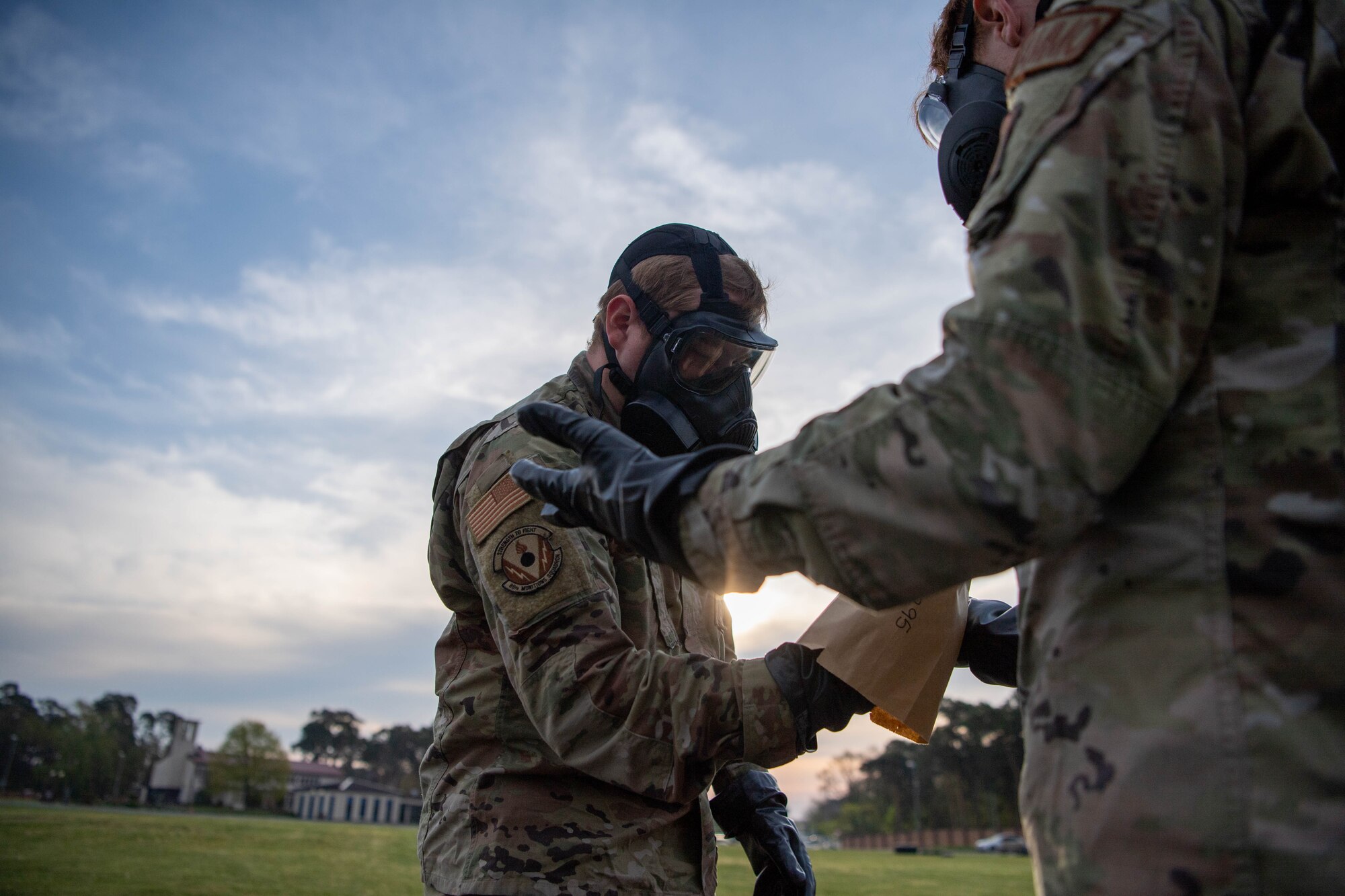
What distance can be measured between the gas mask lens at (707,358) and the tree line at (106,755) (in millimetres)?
88714

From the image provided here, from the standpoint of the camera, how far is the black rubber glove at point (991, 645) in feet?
6.80

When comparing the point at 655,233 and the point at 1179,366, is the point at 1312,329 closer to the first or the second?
the point at 1179,366

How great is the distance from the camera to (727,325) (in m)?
2.93

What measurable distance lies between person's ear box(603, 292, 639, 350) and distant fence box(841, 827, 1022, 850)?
64846mm

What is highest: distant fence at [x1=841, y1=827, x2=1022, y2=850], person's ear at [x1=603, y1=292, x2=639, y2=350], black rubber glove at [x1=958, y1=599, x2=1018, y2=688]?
person's ear at [x1=603, y1=292, x2=639, y2=350]

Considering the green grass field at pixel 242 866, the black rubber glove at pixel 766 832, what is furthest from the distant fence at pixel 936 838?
the black rubber glove at pixel 766 832

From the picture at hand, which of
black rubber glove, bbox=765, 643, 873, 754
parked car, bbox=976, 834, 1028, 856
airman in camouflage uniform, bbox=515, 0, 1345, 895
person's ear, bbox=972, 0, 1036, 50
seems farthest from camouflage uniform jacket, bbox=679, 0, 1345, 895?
parked car, bbox=976, 834, 1028, 856

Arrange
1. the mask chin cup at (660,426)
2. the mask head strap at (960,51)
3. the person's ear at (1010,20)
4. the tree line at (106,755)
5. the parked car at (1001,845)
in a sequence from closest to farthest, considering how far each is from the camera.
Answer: the person's ear at (1010,20)
the mask head strap at (960,51)
the mask chin cup at (660,426)
the parked car at (1001,845)
the tree line at (106,755)

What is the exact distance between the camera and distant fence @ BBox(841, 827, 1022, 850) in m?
63.8

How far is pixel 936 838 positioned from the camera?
67562 millimetres

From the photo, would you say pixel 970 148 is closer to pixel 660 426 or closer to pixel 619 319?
pixel 660 426

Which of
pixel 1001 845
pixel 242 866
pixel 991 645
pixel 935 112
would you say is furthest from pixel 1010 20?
pixel 1001 845

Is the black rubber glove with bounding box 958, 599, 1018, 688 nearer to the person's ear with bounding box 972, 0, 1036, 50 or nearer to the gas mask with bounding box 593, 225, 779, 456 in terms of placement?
the gas mask with bounding box 593, 225, 779, 456

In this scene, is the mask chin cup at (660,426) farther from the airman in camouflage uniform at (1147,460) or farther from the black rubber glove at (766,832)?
the airman in camouflage uniform at (1147,460)
